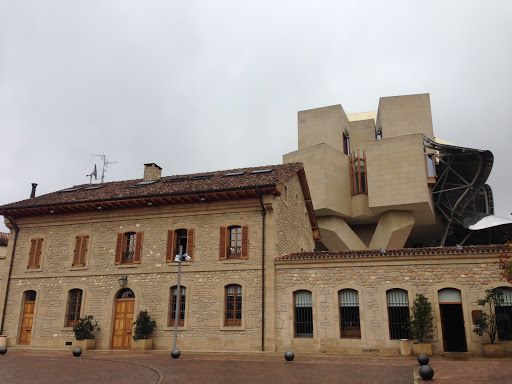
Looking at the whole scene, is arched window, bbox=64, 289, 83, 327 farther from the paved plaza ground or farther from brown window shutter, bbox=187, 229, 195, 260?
brown window shutter, bbox=187, 229, 195, 260

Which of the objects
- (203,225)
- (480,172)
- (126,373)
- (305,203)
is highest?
(480,172)

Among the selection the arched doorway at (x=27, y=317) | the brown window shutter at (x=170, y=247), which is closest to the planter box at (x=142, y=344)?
the brown window shutter at (x=170, y=247)

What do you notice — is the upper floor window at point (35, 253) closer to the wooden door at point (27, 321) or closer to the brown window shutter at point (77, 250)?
the wooden door at point (27, 321)

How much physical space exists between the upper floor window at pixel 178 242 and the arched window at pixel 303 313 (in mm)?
5224

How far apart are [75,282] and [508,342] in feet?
61.9

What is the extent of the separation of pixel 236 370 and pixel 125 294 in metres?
10.8

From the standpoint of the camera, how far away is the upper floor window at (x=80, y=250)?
2420 cm

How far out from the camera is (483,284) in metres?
18.8

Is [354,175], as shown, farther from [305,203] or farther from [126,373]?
[126,373]

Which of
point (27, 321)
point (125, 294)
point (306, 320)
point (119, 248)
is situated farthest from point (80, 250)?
point (306, 320)

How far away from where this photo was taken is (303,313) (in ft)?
67.5

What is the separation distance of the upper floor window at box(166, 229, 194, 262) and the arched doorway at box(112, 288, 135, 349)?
2698mm

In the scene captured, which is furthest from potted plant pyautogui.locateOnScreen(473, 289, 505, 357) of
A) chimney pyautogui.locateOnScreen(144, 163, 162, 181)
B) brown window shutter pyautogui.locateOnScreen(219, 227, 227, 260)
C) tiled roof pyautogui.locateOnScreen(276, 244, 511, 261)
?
chimney pyautogui.locateOnScreen(144, 163, 162, 181)

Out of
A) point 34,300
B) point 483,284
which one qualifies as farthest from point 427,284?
point 34,300
